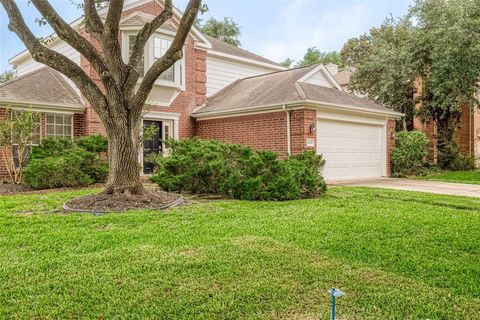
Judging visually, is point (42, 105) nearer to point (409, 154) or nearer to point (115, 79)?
point (115, 79)

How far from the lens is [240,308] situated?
310 centimetres

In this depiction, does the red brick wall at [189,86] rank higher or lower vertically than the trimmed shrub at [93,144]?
higher

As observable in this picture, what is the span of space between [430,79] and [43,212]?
16656 mm

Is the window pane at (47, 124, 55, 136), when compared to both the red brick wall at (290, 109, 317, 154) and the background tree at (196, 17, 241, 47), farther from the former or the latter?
the background tree at (196, 17, 241, 47)

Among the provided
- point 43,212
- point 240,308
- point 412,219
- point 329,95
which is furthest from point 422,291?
point 329,95

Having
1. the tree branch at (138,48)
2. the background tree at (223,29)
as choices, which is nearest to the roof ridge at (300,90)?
the tree branch at (138,48)

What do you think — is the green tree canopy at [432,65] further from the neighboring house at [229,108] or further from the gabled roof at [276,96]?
the gabled roof at [276,96]

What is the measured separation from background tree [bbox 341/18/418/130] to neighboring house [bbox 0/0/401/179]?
11.7 feet

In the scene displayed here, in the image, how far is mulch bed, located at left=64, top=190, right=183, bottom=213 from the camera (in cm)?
734

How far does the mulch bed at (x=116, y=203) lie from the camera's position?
7.34m

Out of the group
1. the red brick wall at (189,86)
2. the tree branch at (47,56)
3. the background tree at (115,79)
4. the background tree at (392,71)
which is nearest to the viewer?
the tree branch at (47,56)

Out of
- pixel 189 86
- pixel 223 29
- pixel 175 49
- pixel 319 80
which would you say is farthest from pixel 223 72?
pixel 223 29

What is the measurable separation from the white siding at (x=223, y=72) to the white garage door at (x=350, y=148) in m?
5.96

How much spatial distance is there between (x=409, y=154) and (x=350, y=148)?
3047mm
